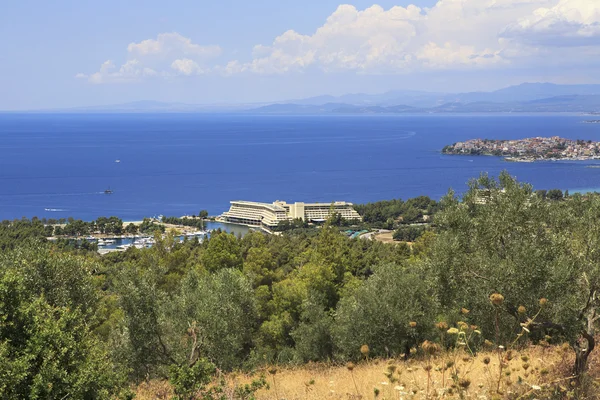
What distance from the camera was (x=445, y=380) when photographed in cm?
635

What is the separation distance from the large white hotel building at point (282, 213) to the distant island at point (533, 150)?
5990cm

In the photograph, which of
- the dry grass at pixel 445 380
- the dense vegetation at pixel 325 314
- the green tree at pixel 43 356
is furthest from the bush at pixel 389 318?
the green tree at pixel 43 356

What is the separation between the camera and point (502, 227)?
328 inches

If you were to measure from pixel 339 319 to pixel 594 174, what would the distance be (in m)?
88.1

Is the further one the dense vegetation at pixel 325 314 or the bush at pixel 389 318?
the bush at pixel 389 318

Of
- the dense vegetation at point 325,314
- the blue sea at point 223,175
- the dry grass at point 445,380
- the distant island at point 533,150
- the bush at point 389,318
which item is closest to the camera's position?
the dry grass at point 445,380

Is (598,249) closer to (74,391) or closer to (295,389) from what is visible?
(295,389)

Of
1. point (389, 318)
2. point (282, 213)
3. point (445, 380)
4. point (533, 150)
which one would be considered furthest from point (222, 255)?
point (533, 150)

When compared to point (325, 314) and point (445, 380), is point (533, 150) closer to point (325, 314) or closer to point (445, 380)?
point (325, 314)

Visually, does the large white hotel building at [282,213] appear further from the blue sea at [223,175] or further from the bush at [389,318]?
the bush at [389,318]

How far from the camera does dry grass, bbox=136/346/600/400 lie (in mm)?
5082

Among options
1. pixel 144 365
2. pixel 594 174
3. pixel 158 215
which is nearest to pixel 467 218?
pixel 144 365

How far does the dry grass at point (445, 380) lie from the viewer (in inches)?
200

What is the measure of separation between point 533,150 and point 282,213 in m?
77.2
